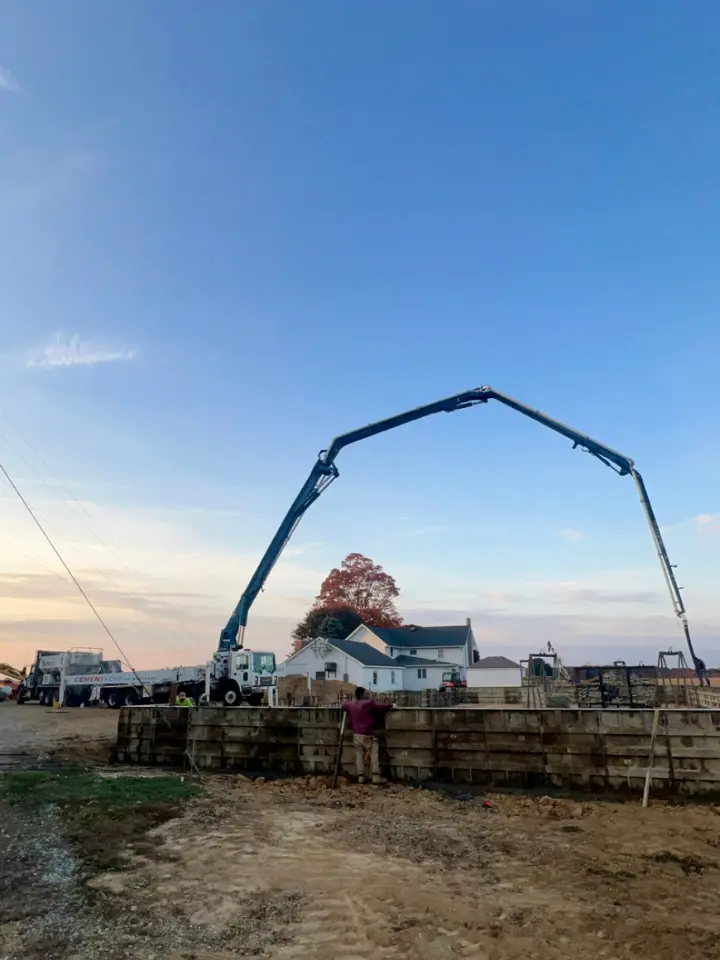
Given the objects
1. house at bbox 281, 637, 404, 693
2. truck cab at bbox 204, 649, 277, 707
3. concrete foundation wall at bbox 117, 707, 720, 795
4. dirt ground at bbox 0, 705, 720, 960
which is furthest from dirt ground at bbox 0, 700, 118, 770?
house at bbox 281, 637, 404, 693

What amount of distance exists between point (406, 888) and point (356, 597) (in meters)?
60.6

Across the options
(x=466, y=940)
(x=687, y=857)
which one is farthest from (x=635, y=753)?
(x=466, y=940)

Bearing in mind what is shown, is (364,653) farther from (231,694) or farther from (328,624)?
(231,694)

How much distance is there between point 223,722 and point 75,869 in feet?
26.2

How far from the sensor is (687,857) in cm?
703

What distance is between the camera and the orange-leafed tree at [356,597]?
6247cm

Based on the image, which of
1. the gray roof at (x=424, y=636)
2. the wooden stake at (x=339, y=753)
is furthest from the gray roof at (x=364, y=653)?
the wooden stake at (x=339, y=753)

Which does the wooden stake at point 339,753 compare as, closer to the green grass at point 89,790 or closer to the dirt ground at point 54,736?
the green grass at point 89,790

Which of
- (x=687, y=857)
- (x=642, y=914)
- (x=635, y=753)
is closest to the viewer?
(x=642, y=914)

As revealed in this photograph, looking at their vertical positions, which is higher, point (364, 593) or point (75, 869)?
point (364, 593)

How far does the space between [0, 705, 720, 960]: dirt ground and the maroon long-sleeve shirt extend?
8.90 ft

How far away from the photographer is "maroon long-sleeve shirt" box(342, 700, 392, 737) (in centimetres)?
1220

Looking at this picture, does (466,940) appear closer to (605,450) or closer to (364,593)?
(605,450)

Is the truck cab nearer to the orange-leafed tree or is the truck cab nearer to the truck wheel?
the truck wheel
